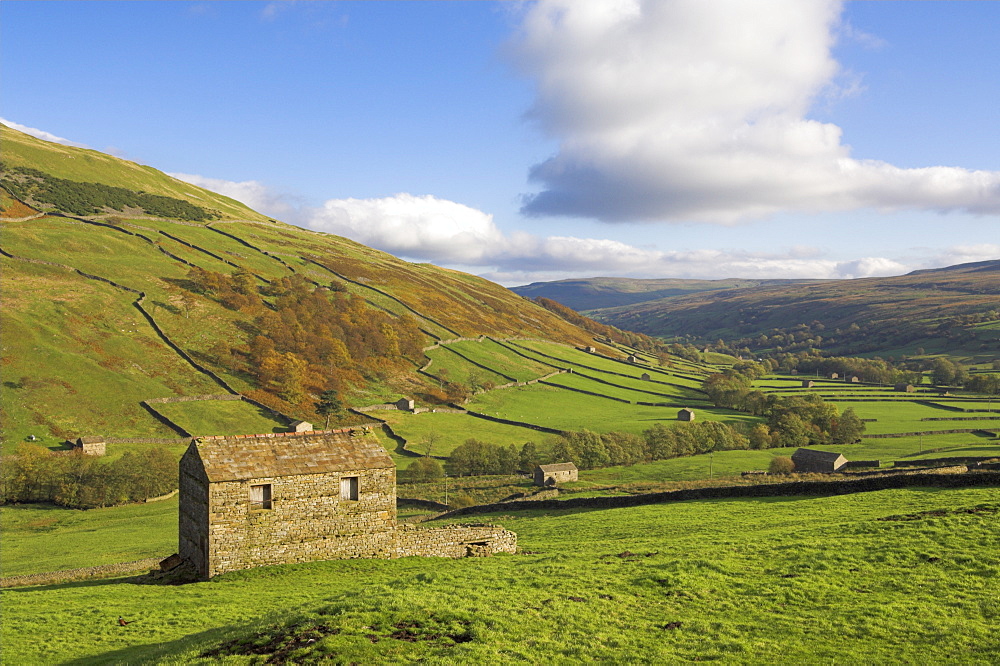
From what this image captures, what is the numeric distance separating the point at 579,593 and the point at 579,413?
107m

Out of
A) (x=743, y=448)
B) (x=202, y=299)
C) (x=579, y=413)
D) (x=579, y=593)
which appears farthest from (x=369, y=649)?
Result: (x=202, y=299)

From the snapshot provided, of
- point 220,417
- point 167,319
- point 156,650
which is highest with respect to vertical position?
point 167,319

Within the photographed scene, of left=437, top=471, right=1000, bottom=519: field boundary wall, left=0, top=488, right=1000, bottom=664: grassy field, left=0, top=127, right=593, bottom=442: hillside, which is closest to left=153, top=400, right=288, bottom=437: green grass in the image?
left=0, top=127, right=593, bottom=442: hillside

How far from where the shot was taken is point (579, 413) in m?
125

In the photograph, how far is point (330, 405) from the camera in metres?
109

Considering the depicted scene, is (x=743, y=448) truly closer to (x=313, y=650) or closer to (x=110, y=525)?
(x=110, y=525)

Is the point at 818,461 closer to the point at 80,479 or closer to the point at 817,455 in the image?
the point at 817,455

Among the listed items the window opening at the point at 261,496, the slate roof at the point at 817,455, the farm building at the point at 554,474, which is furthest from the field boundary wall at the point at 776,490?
the slate roof at the point at 817,455

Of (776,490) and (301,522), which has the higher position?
(301,522)

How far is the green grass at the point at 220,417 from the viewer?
91.3 m

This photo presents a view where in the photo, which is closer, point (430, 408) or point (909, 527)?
point (909, 527)

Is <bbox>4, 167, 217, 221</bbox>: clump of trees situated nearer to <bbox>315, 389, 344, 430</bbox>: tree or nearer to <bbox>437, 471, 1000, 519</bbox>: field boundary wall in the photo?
<bbox>315, 389, 344, 430</bbox>: tree

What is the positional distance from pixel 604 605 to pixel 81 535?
58349mm

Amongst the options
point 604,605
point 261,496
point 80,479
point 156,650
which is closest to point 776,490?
point 604,605
